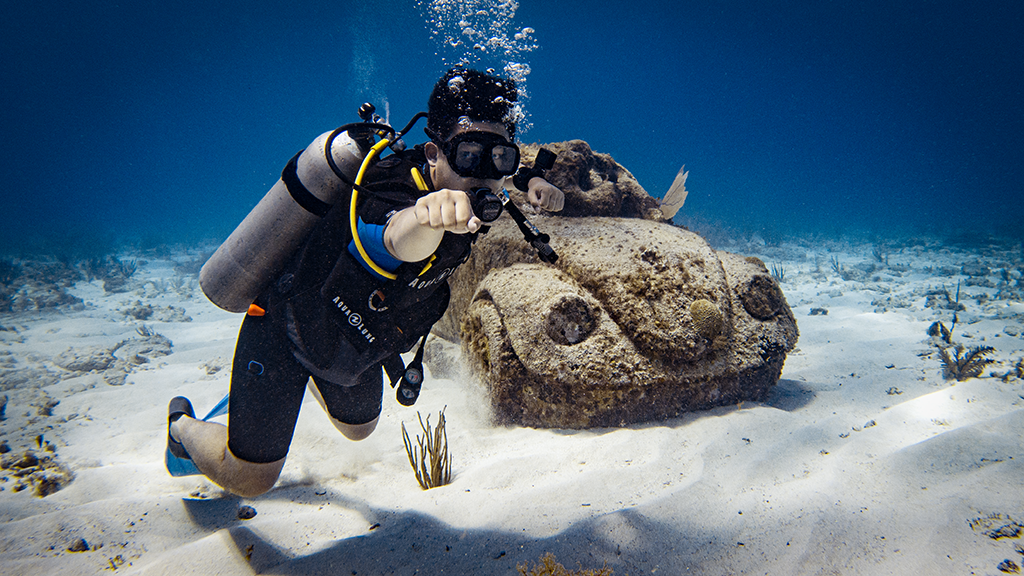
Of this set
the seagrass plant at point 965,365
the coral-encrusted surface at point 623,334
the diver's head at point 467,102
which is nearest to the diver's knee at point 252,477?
the coral-encrusted surface at point 623,334

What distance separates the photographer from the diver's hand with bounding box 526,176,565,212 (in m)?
2.26

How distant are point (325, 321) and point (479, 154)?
1.29m

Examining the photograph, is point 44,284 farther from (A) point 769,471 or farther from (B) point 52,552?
(A) point 769,471

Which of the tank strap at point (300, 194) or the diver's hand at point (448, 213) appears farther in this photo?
the tank strap at point (300, 194)

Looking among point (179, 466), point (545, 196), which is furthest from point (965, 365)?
point (179, 466)

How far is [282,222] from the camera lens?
2199mm

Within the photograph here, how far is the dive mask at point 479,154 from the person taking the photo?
2.00 m

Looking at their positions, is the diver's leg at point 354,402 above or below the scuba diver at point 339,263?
below

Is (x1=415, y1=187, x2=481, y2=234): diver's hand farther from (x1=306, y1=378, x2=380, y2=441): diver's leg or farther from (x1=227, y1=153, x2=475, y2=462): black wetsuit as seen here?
(x1=306, y1=378, x2=380, y2=441): diver's leg

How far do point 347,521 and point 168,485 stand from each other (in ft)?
5.91

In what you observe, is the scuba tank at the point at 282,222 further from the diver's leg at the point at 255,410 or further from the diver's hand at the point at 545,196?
the diver's hand at the point at 545,196

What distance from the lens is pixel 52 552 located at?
2.01m

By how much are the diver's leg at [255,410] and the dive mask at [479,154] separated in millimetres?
1513

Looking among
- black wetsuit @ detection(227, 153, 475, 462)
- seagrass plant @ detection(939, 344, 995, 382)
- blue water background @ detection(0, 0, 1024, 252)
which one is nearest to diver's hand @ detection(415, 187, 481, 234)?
black wetsuit @ detection(227, 153, 475, 462)
